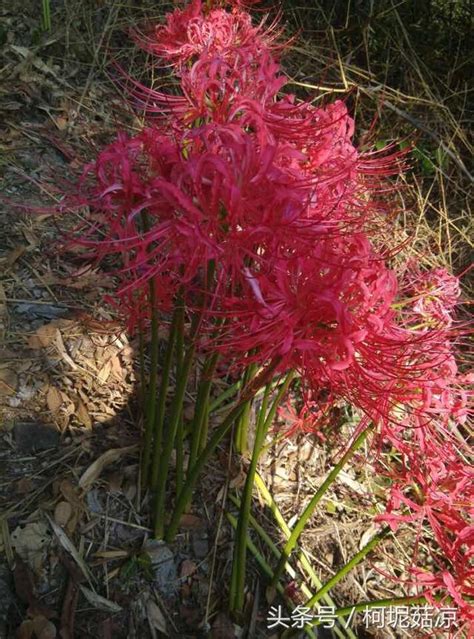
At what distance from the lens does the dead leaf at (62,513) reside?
1380 millimetres

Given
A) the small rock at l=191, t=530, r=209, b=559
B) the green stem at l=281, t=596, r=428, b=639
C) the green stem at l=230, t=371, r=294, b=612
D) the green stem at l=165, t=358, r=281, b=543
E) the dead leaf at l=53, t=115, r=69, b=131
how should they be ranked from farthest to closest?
the dead leaf at l=53, t=115, r=69, b=131 → the small rock at l=191, t=530, r=209, b=559 → the green stem at l=230, t=371, r=294, b=612 → the green stem at l=281, t=596, r=428, b=639 → the green stem at l=165, t=358, r=281, b=543

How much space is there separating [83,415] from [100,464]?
151mm

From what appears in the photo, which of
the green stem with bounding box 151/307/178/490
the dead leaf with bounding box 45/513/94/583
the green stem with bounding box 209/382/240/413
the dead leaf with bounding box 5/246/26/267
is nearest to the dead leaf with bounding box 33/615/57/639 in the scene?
the dead leaf with bounding box 45/513/94/583

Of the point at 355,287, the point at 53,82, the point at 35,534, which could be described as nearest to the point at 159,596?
the point at 35,534

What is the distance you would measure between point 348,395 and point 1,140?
163 cm

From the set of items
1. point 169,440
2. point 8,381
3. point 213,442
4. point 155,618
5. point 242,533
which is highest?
point 213,442

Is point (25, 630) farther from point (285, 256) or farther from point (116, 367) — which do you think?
point (285, 256)

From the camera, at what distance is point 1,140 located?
2137 millimetres

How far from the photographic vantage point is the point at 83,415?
5.18 ft

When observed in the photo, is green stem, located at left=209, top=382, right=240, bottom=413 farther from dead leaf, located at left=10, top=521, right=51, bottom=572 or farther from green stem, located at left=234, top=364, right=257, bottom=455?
dead leaf, located at left=10, top=521, right=51, bottom=572

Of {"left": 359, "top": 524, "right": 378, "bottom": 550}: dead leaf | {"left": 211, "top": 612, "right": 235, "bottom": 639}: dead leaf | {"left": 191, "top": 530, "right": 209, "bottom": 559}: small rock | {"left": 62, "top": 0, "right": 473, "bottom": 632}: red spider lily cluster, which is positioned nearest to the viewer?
{"left": 62, "top": 0, "right": 473, "bottom": 632}: red spider lily cluster

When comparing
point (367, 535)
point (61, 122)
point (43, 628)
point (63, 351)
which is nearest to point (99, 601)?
point (43, 628)

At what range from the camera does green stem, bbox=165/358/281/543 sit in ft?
3.36

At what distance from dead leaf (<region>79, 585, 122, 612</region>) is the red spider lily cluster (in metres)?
0.58
